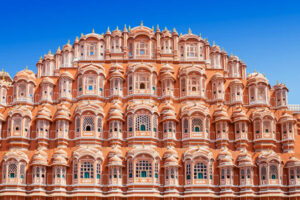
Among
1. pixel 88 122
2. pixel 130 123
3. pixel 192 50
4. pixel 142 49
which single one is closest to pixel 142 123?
pixel 130 123

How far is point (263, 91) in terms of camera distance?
82.4 meters

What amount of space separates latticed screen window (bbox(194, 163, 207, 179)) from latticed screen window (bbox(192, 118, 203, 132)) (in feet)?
21.0

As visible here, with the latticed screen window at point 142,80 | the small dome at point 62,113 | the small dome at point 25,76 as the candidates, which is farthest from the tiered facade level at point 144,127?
the small dome at point 25,76

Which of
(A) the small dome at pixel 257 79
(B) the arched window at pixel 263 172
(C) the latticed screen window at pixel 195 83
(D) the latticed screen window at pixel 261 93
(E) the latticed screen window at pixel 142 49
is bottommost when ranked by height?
(B) the arched window at pixel 263 172

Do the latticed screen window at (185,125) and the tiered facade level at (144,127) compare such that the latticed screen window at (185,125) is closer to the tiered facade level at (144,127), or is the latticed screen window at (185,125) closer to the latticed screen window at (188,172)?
the tiered facade level at (144,127)

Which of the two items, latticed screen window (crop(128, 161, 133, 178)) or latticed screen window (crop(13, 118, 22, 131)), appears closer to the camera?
latticed screen window (crop(128, 161, 133, 178))

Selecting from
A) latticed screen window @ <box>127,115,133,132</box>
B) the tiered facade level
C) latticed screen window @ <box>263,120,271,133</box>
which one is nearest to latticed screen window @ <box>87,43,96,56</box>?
the tiered facade level

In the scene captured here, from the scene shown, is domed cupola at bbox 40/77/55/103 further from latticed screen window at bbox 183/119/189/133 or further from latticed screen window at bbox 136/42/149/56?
latticed screen window at bbox 183/119/189/133

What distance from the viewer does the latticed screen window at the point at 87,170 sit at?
71863 millimetres

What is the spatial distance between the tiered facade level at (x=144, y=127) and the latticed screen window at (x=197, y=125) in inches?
6.1

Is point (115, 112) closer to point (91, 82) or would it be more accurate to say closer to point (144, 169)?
point (91, 82)

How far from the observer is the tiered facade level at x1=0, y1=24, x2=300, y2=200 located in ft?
235

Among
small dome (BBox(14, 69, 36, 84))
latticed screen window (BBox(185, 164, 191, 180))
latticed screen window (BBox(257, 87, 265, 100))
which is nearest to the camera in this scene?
latticed screen window (BBox(185, 164, 191, 180))

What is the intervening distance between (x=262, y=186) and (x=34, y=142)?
34.8 meters
